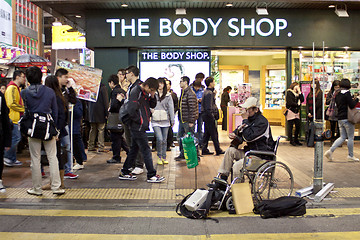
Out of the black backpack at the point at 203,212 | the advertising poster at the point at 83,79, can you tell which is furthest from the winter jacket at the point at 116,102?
the black backpack at the point at 203,212

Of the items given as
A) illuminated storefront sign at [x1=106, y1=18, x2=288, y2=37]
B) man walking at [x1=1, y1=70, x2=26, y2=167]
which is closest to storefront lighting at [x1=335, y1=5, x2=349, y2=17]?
illuminated storefront sign at [x1=106, y1=18, x2=288, y2=37]

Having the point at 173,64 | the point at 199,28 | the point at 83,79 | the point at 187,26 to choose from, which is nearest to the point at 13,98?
the point at 83,79

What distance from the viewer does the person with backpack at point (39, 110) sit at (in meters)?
6.33

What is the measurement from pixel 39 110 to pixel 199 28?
6948mm

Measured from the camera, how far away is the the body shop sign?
1225cm

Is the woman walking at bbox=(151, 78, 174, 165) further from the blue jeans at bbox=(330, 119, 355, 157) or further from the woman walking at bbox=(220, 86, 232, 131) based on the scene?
the woman walking at bbox=(220, 86, 232, 131)

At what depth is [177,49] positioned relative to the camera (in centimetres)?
1257

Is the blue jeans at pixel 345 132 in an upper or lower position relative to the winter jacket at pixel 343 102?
lower

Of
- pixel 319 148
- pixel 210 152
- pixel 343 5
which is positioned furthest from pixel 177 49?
pixel 319 148

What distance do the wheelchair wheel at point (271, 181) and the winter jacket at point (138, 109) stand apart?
238cm

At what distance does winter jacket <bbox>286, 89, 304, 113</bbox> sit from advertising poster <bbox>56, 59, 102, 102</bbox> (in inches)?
221

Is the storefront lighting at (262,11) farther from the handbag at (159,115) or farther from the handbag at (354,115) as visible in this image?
the handbag at (159,115)

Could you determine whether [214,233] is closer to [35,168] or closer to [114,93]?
[35,168]

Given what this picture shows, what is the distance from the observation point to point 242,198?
571cm
